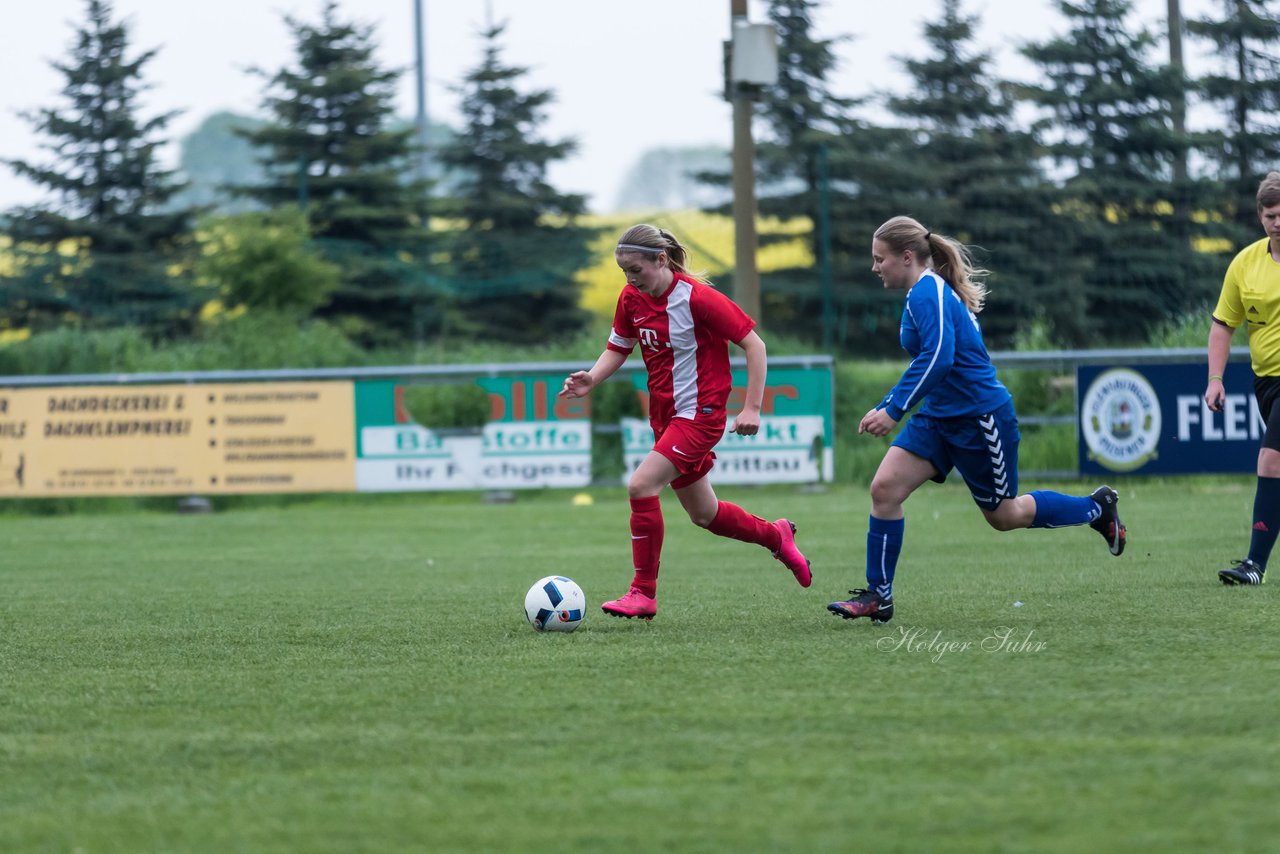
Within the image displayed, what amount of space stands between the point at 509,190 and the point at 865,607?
96.2 feet

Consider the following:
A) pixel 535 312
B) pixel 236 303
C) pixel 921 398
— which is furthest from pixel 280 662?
pixel 535 312

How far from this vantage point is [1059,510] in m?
6.63

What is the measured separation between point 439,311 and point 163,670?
21.9 metres

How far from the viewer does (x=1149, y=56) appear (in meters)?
28.5

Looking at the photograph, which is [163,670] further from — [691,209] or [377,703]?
[691,209]

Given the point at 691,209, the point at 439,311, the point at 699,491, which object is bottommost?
the point at 699,491

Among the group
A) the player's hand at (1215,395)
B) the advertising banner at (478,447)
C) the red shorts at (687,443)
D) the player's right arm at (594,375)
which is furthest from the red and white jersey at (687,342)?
the advertising banner at (478,447)

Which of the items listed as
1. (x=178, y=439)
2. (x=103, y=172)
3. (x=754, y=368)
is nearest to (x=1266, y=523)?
(x=754, y=368)

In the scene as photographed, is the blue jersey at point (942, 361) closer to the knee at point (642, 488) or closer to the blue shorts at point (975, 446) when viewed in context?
the blue shorts at point (975, 446)

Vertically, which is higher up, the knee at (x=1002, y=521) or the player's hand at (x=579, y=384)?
the player's hand at (x=579, y=384)

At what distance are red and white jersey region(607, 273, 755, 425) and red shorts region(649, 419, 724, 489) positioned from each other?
46 millimetres

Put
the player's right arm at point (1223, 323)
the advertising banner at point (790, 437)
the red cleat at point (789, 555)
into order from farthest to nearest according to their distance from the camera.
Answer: the advertising banner at point (790, 437) → the player's right arm at point (1223, 323) → the red cleat at point (789, 555)

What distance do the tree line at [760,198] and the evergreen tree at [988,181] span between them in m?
0.05

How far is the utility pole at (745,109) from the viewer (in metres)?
16.8
